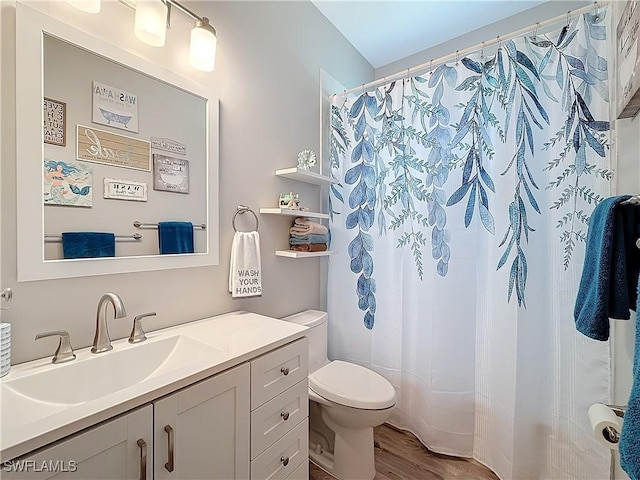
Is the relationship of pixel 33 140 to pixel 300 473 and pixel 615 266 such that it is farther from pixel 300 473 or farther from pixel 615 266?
pixel 615 266

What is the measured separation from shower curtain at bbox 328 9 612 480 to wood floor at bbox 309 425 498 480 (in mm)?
56

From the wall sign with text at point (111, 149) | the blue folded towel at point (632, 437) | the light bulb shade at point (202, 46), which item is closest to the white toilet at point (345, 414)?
the blue folded towel at point (632, 437)

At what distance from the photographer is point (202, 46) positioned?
125 cm

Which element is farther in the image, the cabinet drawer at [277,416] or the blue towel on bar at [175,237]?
the blue towel on bar at [175,237]

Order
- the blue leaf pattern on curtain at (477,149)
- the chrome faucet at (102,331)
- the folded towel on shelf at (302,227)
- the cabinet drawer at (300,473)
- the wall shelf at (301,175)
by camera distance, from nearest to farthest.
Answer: the chrome faucet at (102,331) < the cabinet drawer at (300,473) < the blue leaf pattern on curtain at (477,149) < the wall shelf at (301,175) < the folded towel on shelf at (302,227)

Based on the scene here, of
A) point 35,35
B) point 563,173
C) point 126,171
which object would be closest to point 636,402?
point 563,173

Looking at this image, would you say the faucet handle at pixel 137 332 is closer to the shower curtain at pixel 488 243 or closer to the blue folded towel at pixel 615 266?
→ the shower curtain at pixel 488 243

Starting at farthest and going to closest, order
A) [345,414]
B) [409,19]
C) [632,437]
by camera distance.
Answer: [409,19], [345,414], [632,437]

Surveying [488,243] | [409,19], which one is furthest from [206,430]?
[409,19]

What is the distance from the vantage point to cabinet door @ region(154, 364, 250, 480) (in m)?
0.77

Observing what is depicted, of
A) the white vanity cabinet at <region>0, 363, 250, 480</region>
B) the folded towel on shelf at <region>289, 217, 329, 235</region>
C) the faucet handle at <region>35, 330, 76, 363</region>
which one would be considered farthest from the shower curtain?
the faucet handle at <region>35, 330, 76, 363</region>

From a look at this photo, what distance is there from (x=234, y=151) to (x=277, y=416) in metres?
1.22

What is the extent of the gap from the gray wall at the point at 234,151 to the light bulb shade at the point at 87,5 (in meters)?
0.03

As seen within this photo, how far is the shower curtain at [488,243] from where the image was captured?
1318 millimetres
